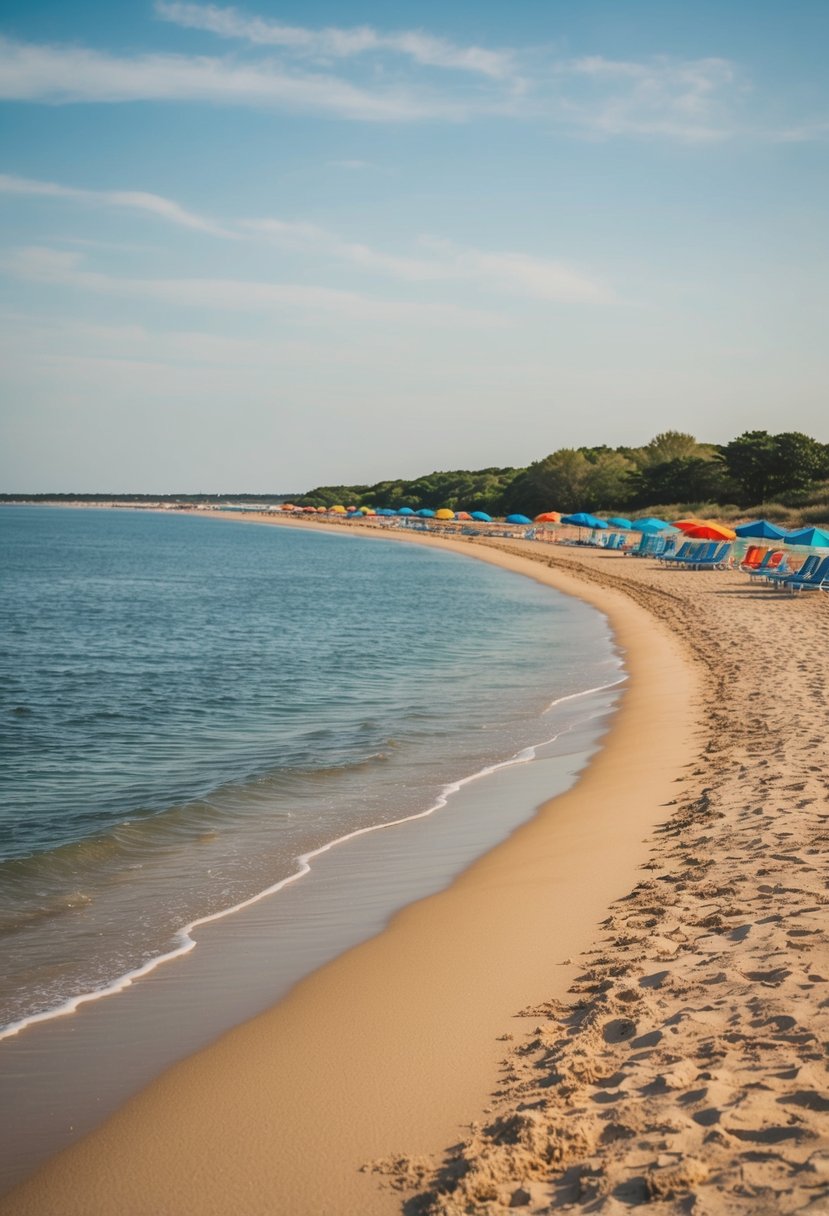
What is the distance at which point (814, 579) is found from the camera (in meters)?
30.7

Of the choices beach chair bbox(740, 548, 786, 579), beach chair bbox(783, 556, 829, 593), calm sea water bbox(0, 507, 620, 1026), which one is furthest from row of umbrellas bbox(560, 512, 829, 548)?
calm sea water bbox(0, 507, 620, 1026)

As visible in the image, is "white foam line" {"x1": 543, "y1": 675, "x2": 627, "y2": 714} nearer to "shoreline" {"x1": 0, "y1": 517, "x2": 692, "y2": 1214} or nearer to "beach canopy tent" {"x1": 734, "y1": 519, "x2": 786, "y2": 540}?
"shoreline" {"x1": 0, "y1": 517, "x2": 692, "y2": 1214}

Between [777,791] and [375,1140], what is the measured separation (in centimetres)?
607

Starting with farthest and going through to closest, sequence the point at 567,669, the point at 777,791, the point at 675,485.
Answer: the point at 675,485
the point at 567,669
the point at 777,791

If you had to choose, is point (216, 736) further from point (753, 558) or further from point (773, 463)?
point (773, 463)

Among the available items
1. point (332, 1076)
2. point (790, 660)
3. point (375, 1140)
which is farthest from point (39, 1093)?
point (790, 660)

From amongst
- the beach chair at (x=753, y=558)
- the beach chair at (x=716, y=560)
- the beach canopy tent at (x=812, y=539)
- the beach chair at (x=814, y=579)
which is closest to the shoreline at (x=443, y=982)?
the beach chair at (x=814, y=579)

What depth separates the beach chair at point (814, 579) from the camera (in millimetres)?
30422

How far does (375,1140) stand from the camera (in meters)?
4.23

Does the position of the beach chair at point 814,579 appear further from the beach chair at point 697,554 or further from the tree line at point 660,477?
the tree line at point 660,477

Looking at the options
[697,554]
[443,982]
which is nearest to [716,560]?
[697,554]

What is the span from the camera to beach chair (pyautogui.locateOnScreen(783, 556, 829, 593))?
30.4 metres

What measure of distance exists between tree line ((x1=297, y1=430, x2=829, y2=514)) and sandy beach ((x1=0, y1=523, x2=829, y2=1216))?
66602mm

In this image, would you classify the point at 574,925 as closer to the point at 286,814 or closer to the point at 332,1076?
the point at 332,1076
